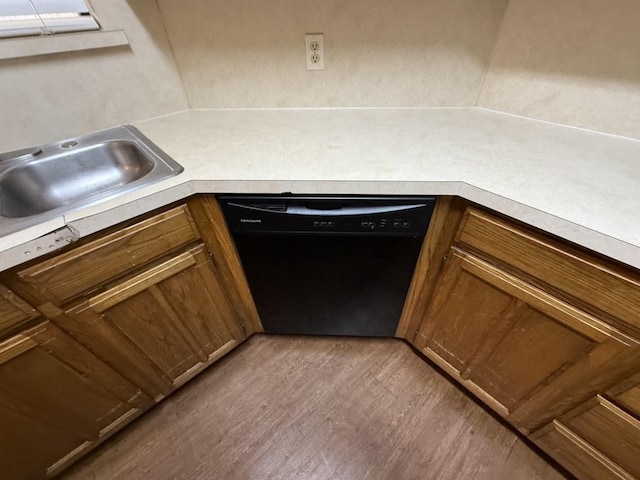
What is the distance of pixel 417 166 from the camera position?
0.81 metres

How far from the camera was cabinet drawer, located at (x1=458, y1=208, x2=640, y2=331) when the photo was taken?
0.59 metres

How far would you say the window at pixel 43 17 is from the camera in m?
0.88

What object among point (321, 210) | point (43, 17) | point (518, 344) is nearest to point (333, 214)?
point (321, 210)

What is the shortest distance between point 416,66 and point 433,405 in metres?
1.42

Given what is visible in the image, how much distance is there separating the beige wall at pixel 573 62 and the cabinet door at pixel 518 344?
72 cm

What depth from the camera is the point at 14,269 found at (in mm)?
615

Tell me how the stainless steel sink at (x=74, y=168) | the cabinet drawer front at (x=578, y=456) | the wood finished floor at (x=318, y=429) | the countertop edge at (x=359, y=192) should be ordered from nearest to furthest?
the countertop edge at (x=359, y=192), the cabinet drawer front at (x=578, y=456), the stainless steel sink at (x=74, y=168), the wood finished floor at (x=318, y=429)

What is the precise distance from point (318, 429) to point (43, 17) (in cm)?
176

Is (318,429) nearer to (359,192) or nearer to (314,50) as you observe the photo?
(359,192)

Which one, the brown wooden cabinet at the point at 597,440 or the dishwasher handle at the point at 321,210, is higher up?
the dishwasher handle at the point at 321,210

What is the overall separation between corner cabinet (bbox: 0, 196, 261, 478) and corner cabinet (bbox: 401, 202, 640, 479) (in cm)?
75

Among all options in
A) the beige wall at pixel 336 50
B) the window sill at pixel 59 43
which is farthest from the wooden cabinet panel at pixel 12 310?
the beige wall at pixel 336 50

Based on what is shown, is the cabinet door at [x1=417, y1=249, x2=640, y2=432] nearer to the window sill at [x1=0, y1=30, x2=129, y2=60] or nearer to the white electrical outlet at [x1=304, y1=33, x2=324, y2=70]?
the white electrical outlet at [x1=304, y1=33, x2=324, y2=70]

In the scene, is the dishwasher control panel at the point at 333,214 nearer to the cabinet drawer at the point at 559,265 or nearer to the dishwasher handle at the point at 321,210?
the dishwasher handle at the point at 321,210
